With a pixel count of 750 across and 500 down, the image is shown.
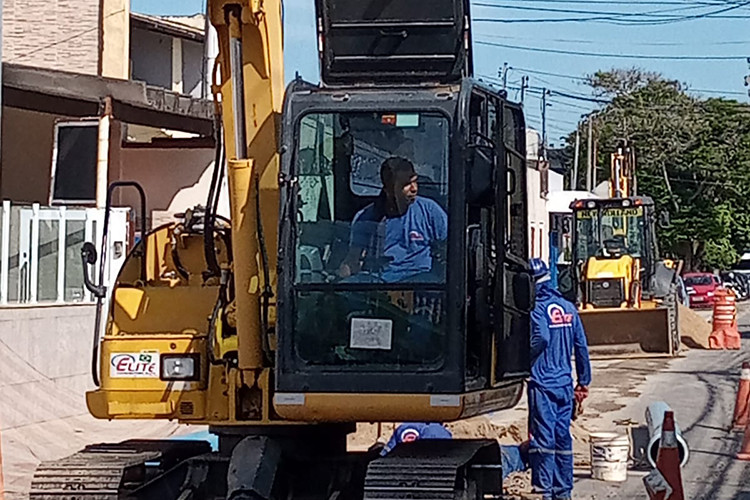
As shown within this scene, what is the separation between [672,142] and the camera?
66625mm

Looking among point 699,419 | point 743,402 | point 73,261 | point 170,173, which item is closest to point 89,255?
point 73,261

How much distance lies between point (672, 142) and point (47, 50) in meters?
46.4

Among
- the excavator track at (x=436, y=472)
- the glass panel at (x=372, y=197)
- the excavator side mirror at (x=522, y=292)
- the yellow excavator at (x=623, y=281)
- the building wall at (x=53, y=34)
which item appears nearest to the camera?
the excavator track at (x=436, y=472)

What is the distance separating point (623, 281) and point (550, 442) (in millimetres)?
16882

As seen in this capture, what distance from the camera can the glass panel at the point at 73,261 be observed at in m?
16.7

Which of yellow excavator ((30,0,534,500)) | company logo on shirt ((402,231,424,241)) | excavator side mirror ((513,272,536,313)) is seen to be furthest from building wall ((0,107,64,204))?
company logo on shirt ((402,231,424,241))

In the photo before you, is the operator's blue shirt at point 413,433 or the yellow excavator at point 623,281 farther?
the yellow excavator at point 623,281

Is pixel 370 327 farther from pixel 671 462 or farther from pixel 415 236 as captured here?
pixel 671 462

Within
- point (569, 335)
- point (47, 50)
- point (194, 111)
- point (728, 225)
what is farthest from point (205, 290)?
point (728, 225)

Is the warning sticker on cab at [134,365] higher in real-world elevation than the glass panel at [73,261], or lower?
lower

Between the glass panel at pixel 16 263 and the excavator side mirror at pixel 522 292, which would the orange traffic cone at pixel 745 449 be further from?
Answer: the glass panel at pixel 16 263

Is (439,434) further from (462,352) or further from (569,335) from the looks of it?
(462,352)

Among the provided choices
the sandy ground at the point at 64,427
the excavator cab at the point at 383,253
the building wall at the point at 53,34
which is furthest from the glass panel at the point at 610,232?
the excavator cab at the point at 383,253

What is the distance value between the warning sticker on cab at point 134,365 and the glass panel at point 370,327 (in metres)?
1.00
